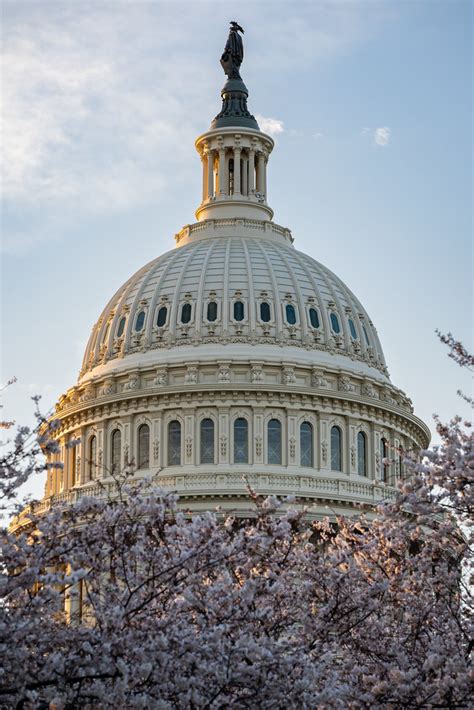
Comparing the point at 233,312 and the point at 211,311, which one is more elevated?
the point at 211,311

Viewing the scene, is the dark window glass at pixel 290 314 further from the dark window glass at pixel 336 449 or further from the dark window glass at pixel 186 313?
the dark window glass at pixel 336 449

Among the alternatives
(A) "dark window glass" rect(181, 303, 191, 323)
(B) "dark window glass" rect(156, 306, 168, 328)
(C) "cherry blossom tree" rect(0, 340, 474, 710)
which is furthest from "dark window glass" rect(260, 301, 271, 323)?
(C) "cherry blossom tree" rect(0, 340, 474, 710)

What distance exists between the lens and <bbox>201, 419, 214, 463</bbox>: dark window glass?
264 feet

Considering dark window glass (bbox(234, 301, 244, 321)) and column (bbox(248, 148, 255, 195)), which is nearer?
dark window glass (bbox(234, 301, 244, 321))

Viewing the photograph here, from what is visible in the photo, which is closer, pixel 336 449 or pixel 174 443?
pixel 174 443

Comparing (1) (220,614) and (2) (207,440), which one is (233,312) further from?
(1) (220,614)

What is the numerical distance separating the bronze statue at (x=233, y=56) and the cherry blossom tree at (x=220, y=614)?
7372cm

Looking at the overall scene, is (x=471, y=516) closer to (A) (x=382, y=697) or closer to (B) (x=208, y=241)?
(A) (x=382, y=697)

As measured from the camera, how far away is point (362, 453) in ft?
275

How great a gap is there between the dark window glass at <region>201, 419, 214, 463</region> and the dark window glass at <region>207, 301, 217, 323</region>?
6.92m

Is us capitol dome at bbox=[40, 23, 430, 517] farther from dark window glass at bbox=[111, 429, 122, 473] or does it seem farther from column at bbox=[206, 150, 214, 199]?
column at bbox=[206, 150, 214, 199]

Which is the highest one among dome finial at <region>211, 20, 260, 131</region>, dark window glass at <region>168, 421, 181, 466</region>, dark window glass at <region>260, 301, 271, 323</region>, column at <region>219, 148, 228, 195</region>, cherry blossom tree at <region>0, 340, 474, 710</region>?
dome finial at <region>211, 20, 260, 131</region>

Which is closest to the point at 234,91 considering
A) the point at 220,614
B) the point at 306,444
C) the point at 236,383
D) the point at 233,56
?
the point at 233,56

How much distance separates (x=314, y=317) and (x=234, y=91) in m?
19.9
